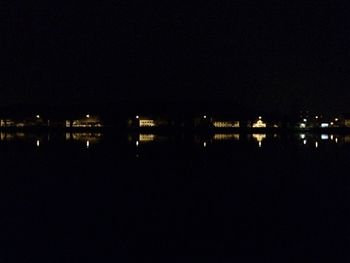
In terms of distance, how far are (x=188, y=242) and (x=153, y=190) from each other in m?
3.45

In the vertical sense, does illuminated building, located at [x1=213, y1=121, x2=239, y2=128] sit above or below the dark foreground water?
above

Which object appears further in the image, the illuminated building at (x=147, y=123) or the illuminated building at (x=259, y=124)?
the illuminated building at (x=147, y=123)

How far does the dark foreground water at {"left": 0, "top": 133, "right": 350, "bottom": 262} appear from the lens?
15.9 ft

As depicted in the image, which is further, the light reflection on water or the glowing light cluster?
the glowing light cluster

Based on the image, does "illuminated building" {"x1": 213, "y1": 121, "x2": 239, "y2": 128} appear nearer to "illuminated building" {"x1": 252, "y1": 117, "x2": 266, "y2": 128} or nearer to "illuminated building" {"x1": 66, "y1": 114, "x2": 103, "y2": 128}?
"illuminated building" {"x1": 252, "y1": 117, "x2": 266, "y2": 128}

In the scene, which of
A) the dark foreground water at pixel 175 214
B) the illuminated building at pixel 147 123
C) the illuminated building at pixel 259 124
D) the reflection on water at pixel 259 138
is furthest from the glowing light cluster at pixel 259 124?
the dark foreground water at pixel 175 214

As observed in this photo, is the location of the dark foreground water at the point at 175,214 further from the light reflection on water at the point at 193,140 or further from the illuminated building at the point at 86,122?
the illuminated building at the point at 86,122

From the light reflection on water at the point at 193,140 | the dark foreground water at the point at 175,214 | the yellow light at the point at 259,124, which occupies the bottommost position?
the dark foreground water at the point at 175,214

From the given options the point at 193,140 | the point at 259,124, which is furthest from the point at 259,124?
the point at 193,140

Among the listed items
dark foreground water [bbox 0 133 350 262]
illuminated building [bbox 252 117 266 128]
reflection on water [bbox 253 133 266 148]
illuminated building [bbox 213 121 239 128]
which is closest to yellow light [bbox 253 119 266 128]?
illuminated building [bbox 252 117 266 128]

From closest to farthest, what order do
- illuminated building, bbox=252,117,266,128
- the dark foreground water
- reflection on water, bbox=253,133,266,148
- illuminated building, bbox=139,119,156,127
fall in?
1. the dark foreground water
2. reflection on water, bbox=253,133,266,148
3. illuminated building, bbox=252,117,266,128
4. illuminated building, bbox=139,119,156,127

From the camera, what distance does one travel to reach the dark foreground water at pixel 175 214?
15.9 feet

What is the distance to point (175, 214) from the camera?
6449 millimetres

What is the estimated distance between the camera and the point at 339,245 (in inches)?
198
